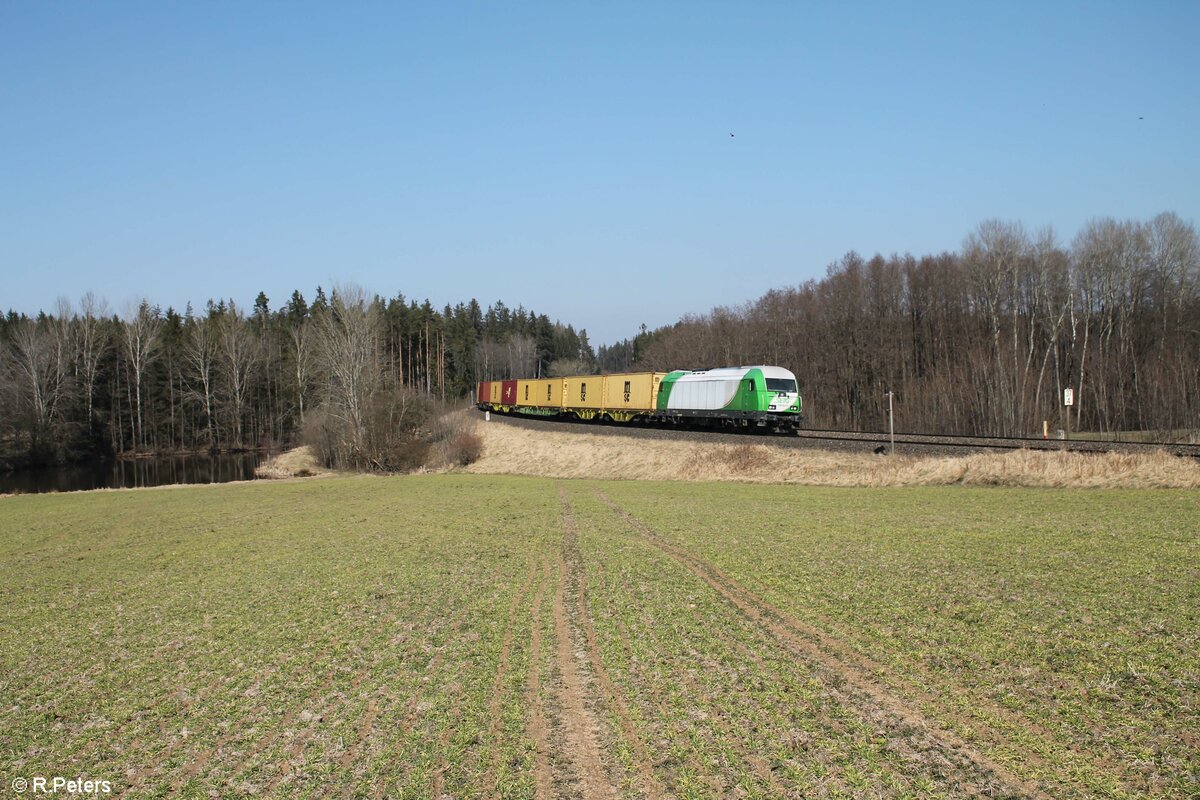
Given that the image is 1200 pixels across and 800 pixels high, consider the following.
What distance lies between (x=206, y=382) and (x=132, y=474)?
70.7 feet

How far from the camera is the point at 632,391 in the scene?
2007 inches

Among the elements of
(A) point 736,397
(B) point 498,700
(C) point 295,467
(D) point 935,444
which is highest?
(A) point 736,397

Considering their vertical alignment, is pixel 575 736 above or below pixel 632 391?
below

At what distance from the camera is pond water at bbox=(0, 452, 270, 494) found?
49375 mm

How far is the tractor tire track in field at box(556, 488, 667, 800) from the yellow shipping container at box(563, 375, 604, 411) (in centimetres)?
4048

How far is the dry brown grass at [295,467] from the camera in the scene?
48656 millimetres

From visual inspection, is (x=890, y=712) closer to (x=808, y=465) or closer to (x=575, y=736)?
(x=575, y=736)

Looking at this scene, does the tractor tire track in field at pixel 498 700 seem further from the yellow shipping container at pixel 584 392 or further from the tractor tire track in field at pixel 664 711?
the yellow shipping container at pixel 584 392

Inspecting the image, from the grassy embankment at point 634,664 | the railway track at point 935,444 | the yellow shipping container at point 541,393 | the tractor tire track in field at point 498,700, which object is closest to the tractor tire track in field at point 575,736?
the grassy embankment at point 634,664

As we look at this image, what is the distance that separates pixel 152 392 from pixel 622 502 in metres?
71.6

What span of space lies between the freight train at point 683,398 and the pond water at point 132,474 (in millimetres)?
23466

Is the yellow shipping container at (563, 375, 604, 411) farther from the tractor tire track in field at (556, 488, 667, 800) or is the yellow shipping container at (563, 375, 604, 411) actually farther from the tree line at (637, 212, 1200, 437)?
the tractor tire track in field at (556, 488, 667, 800)

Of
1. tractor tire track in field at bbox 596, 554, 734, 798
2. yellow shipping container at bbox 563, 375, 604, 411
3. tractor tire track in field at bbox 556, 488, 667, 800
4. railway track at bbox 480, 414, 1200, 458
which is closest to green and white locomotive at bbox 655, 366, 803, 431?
railway track at bbox 480, 414, 1200, 458

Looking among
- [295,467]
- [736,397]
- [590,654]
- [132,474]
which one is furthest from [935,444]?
[132,474]
